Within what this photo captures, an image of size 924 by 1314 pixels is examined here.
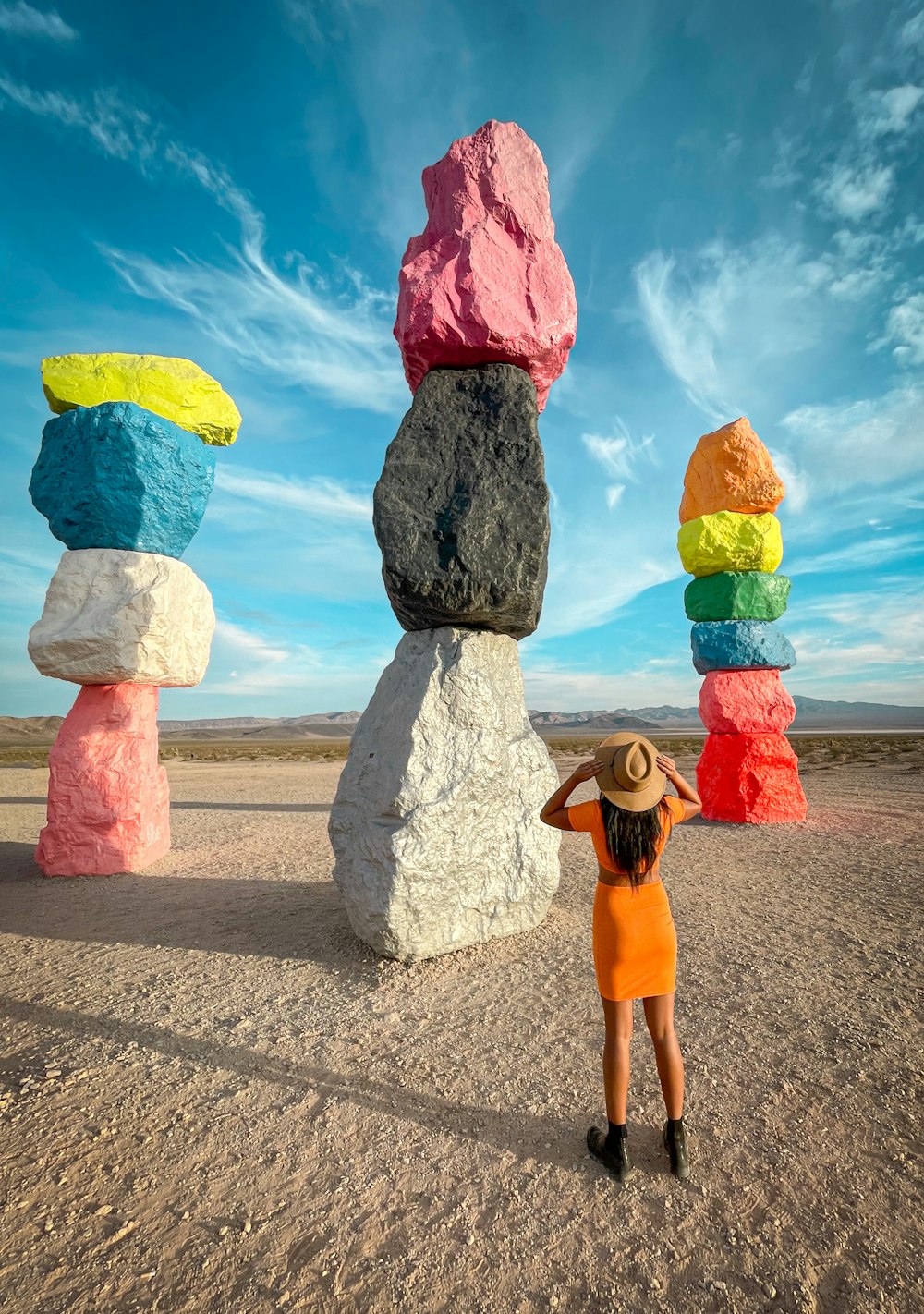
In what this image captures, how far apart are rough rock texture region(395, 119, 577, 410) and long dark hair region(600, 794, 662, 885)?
12.9 ft

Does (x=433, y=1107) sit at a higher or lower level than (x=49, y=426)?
lower

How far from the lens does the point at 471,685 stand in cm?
462

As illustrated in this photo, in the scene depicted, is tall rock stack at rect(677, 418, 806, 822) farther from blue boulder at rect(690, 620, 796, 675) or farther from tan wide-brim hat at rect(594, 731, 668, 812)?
tan wide-brim hat at rect(594, 731, 668, 812)

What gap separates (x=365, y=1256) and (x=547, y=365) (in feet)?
18.3

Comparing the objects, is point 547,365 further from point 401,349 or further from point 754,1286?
point 754,1286

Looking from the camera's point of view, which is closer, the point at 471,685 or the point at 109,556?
the point at 471,685

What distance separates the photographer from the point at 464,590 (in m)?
4.65

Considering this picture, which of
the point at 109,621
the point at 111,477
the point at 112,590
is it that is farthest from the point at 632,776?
the point at 111,477

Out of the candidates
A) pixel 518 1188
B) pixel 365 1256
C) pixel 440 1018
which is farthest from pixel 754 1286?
pixel 440 1018

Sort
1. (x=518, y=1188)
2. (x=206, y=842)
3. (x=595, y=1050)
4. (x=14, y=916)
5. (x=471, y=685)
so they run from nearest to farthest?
(x=518, y=1188), (x=595, y=1050), (x=471, y=685), (x=14, y=916), (x=206, y=842)

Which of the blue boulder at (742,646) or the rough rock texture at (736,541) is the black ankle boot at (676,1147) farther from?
the rough rock texture at (736,541)

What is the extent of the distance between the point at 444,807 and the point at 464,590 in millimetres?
1553

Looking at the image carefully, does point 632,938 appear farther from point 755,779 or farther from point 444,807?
point 755,779

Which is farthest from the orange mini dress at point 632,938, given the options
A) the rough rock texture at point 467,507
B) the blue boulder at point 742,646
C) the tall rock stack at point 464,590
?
the blue boulder at point 742,646
